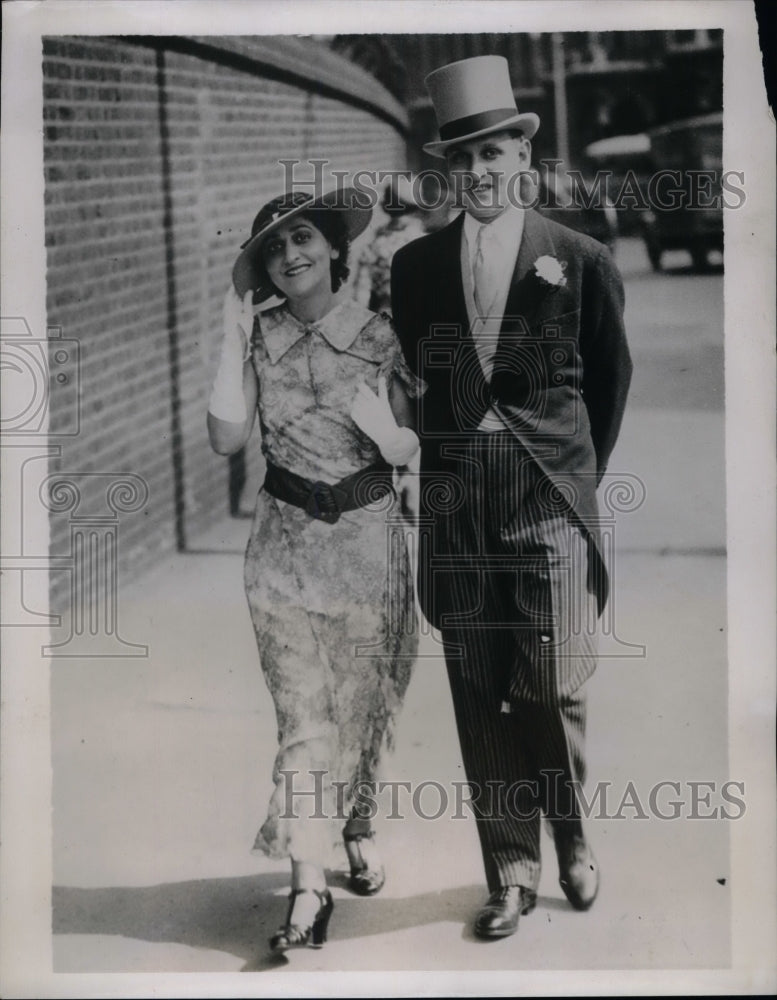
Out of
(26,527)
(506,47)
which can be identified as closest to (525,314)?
(506,47)

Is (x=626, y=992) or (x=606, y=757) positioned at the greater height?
(x=606, y=757)

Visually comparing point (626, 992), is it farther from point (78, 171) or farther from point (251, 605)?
point (78, 171)

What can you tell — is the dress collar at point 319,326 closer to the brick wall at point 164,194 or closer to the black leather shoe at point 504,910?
the brick wall at point 164,194

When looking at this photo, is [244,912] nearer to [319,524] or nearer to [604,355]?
[319,524]

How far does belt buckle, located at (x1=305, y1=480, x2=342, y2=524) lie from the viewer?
3543 mm

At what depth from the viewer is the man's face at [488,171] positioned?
11.4ft

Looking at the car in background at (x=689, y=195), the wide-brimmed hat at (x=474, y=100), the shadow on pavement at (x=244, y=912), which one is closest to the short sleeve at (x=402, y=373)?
the wide-brimmed hat at (x=474, y=100)

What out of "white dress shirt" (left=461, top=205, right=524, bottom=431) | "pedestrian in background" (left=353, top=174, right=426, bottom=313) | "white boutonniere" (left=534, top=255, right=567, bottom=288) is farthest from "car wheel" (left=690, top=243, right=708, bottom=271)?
"pedestrian in background" (left=353, top=174, right=426, bottom=313)

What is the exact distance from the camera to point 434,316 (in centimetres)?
349

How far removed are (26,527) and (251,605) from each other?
0.68 metres

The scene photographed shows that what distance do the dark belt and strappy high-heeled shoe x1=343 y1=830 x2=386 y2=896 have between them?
35.7 inches

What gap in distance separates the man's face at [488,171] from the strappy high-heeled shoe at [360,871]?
1774 mm

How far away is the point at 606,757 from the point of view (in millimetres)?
3588

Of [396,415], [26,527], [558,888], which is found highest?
[396,415]
